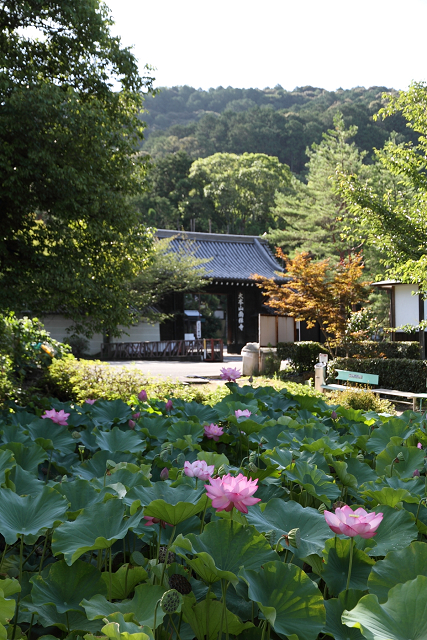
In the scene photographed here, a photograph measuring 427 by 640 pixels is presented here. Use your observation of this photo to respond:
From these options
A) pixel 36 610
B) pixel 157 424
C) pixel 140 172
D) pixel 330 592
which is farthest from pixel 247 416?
pixel 140 172

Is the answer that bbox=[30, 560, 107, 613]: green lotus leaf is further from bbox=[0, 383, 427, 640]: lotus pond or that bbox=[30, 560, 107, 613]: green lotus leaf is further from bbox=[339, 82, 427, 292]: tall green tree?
bbox=[339, 82, 427, 292]: tall green tree

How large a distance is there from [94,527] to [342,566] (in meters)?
0.56

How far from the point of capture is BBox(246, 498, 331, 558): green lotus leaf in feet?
3.90

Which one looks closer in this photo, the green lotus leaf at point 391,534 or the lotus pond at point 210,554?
the lotus pond at point 210,554

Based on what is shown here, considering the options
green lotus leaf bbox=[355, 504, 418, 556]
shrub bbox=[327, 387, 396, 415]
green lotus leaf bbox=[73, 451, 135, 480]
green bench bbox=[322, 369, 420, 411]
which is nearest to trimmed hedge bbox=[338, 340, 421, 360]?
green bench bbox=[322, 369, 420, 411]

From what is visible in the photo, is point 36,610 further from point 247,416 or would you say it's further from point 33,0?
point 33,0

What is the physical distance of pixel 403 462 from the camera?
1.84 m

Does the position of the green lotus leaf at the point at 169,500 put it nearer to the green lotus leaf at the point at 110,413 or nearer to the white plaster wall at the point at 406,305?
the green lotus leaf at the point at 110,413

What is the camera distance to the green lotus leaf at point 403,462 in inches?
70.8

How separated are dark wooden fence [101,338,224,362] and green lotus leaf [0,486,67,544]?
1965 centimetres

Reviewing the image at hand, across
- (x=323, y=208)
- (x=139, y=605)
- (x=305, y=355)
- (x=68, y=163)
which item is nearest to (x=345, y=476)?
(x=139, y=605)

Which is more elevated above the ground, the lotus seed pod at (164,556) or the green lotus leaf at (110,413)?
the green lotus leaf at (110,413)

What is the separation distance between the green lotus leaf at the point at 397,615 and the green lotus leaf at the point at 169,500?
1.33 ft

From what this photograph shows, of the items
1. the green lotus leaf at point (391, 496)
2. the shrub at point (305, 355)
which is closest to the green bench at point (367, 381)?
the shrub at point (305, 355)
